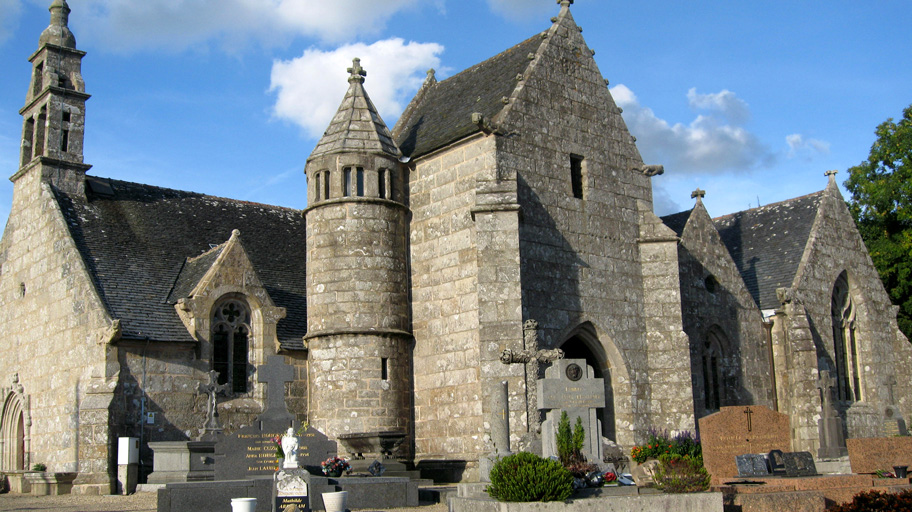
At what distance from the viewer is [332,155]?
73.2 feet

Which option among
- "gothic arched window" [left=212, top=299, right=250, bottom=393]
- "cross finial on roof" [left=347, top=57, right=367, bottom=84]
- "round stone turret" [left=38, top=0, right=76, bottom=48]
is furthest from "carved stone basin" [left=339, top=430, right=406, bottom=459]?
"round stone turret" [left=38, top=0, right=76, bottom=48]

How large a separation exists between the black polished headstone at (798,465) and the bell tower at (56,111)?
20.0 meters

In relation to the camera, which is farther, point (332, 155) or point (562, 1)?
point (562, 1)

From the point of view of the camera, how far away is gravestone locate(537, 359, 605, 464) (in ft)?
55.2

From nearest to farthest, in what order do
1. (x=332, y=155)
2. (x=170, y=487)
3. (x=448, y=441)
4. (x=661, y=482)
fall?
(x=661, y=482)
(x=170, y=487)
(x=448, y=441)
(x=332, y=155)

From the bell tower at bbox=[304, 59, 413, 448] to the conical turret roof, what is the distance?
3 centimetres

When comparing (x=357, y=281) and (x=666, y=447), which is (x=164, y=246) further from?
(x=666, y=447)

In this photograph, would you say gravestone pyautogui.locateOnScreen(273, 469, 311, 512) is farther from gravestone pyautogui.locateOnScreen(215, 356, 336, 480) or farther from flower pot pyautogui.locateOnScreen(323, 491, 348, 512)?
gravestone pyautogui.locateOnScreen(215, 356, 336, 480)

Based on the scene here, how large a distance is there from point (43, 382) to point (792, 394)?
21.1 m

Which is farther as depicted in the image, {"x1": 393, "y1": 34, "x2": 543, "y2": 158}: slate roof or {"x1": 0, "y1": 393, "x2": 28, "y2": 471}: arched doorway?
{"x1": 0, "y1": 393, "x2": 28, "y2": 471}: arched doorway

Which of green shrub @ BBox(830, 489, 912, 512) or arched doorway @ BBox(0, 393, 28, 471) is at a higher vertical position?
arched doorway @ BBox(0, 393, 28, 471)

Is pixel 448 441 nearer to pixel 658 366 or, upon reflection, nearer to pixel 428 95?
pixel 658 366

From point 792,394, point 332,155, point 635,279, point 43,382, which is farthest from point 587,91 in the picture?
point 43,382

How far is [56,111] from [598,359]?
16.6m
